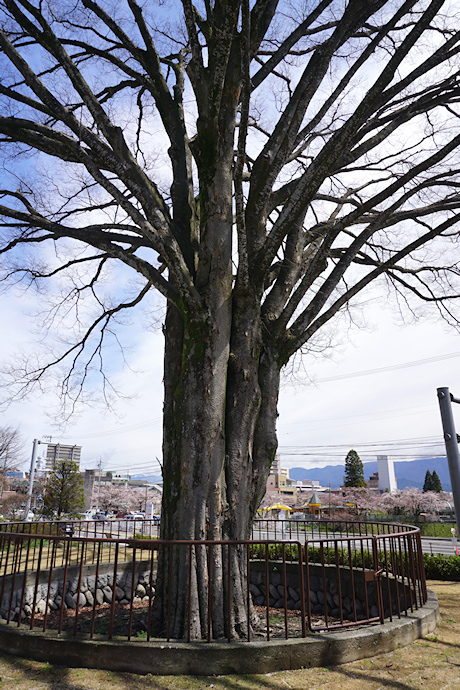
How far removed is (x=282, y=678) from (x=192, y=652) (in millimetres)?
823

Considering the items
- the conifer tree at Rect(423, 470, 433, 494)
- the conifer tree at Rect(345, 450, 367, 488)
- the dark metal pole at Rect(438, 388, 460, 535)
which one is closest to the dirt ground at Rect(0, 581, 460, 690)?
the dark metal pole at Rect(438, 388, 460, 535)

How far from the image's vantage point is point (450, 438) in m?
5.20

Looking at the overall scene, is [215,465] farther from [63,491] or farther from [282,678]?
[63,491]

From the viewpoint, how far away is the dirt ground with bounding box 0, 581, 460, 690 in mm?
3660

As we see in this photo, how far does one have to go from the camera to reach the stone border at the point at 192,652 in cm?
396

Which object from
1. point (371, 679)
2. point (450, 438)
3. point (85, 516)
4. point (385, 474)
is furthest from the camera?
point (385, 474)

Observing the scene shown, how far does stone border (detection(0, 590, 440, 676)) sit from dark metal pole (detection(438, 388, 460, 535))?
6.21 ft

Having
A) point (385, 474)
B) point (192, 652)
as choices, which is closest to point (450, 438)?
point (192, 652)

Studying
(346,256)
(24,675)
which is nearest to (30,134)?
(346,256)

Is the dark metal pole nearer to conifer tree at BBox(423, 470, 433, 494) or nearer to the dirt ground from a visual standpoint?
the dirt ground

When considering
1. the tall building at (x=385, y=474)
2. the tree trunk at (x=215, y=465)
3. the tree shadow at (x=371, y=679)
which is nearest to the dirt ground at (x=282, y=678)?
the tree shadow at (x=371, y=679)

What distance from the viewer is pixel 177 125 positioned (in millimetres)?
7133

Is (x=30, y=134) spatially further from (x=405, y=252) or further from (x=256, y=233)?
(x=405, y=252)

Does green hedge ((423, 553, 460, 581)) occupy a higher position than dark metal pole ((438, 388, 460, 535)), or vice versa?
dark metal pole ((438, 388, 460, 535))
